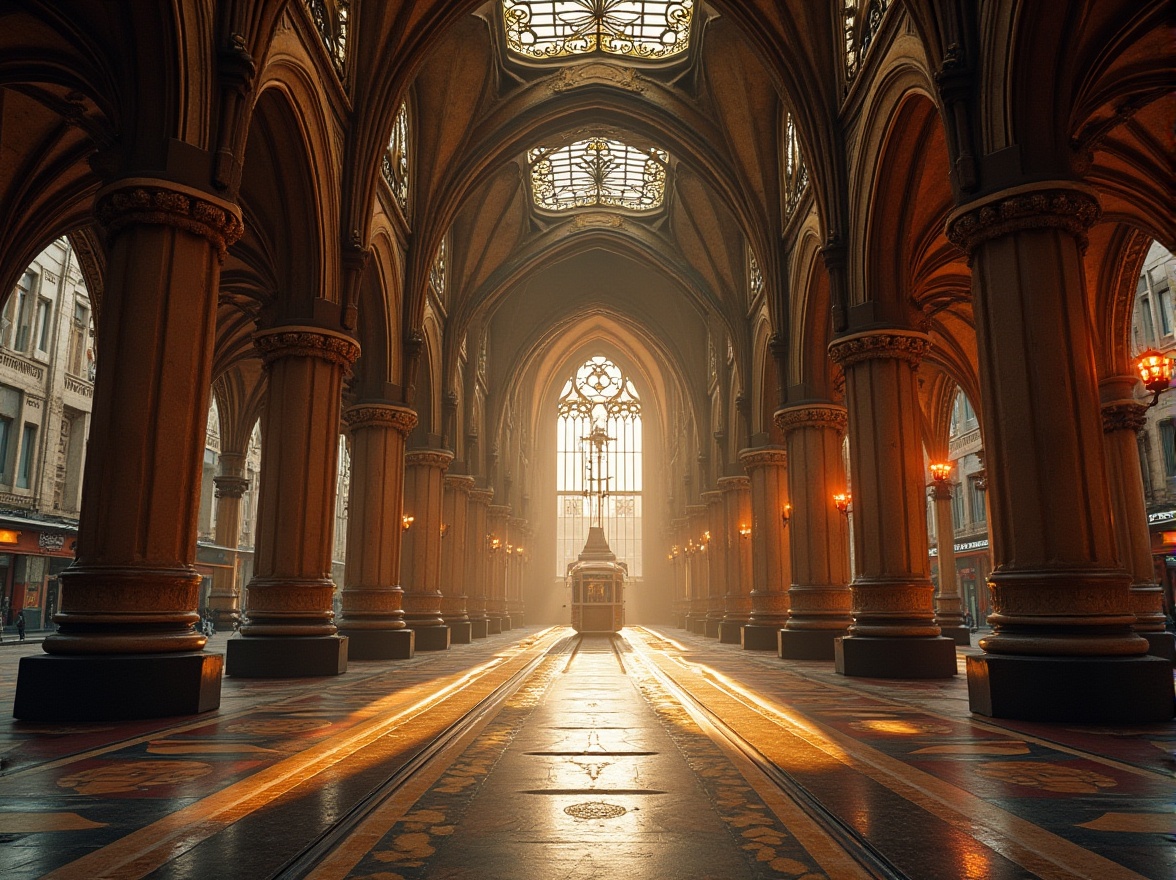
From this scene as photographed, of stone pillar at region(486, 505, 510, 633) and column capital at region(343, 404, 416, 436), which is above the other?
column capital at region(343, 404, 416, 436)

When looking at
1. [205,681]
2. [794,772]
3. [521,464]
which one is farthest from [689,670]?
[521,464]

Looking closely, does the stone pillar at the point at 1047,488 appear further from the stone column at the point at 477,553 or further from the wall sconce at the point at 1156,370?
the stone column at the point at 477,553

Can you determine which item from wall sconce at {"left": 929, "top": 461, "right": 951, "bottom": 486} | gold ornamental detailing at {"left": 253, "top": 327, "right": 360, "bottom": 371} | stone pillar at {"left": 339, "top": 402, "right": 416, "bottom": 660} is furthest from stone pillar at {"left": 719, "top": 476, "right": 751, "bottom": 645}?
gold ornamental detailing at {"left": 253, "top": 327, "right": 360, "bottom": 371}

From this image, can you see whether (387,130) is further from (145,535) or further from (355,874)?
(355,874)

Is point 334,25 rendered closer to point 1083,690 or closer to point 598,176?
point 1083,690

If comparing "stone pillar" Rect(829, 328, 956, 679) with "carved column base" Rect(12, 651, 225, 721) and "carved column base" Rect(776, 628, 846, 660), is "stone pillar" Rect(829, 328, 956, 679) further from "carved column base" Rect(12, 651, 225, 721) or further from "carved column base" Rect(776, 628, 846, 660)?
"carved column base" Rect(12, 651, 225, 721)

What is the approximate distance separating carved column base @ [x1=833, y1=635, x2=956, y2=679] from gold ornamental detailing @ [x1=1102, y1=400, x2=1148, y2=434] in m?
7.37

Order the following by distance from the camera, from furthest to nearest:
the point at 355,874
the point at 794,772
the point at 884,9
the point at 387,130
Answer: the point at 387,130
the point at 884,9
the point at 794,772
the point at 355,874

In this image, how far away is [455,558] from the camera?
93.9 feet

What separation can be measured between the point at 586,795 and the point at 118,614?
5.76 metres

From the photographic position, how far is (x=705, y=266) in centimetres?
3206

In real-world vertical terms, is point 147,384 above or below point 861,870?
above

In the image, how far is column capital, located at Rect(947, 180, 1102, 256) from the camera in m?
9.19

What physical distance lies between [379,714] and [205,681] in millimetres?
1804
